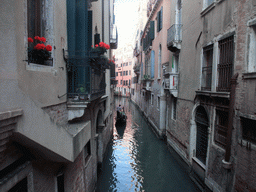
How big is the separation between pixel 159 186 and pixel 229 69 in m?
5.23

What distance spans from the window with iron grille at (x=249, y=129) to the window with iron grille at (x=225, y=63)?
1.17m

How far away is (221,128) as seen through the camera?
5684 mm

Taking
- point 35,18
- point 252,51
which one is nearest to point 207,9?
point 252,51

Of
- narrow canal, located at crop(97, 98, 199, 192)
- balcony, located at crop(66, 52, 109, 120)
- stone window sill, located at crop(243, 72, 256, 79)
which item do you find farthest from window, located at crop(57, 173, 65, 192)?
stone window sill, located at crop(243, 72, 256, 79)

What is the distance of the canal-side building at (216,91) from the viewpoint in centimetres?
443

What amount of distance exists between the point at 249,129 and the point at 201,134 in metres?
2.87

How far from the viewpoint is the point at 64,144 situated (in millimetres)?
2756

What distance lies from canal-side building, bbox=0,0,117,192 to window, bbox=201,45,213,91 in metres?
4.14

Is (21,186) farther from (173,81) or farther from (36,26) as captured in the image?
(173,81)

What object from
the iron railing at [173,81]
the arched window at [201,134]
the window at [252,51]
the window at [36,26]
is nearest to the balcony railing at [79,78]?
the window at [36,26]

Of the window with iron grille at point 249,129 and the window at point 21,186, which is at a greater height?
the window with iron grille at point 249,129

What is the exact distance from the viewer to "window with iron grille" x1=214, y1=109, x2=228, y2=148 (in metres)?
5.48

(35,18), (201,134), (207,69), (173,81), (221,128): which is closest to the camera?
(35,18)

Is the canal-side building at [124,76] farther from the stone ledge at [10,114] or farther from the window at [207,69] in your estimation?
the stone ledge at [10,114]
